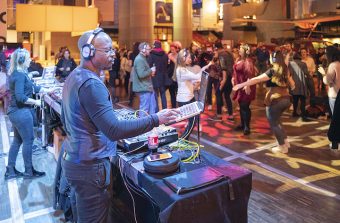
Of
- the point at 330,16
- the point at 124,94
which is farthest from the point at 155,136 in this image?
the point at 330,16

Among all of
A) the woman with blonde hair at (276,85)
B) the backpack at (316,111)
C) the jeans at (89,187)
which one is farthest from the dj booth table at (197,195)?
the backpack at (316,111)

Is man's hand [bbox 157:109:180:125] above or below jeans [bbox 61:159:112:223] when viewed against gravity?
above

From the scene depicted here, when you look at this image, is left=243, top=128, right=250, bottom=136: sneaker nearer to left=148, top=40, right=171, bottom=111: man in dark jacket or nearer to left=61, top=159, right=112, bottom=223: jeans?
left=148, top=40, right=171, bottom=111: man in dark jacket

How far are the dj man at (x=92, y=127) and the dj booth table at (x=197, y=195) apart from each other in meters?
0.36

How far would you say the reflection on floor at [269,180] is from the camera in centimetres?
400

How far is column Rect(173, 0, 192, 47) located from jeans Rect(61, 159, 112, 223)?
21728mm

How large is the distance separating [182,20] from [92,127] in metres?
21.8

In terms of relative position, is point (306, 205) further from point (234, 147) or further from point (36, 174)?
point (36, 174)

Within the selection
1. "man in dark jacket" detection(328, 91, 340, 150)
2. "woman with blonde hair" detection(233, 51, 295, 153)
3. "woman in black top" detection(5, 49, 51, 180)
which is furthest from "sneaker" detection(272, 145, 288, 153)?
"woman in black top" detection(5, 49, 51, 180)

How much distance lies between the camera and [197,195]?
7.76 feet

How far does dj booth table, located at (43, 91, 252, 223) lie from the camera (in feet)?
7.61

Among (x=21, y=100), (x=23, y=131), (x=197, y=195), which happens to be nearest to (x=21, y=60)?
(x=21, y=100)

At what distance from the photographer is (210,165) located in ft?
9.37

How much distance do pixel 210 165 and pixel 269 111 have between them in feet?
11.2
